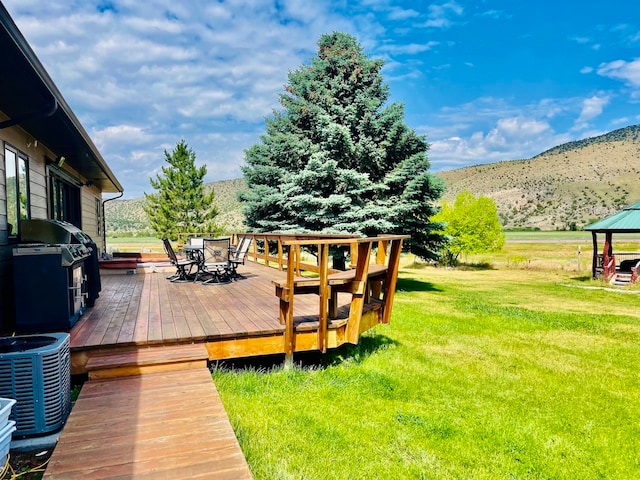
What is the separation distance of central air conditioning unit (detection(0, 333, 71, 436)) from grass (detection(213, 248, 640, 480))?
4.09ft

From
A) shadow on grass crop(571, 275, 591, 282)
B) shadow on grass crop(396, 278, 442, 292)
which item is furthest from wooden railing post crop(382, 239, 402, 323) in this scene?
shadow on grass crop(571, 275, 591, 282)

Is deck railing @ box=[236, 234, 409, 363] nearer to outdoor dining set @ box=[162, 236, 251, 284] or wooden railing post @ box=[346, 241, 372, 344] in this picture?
wooden railing post @ box=[346, 241, 372, 344]

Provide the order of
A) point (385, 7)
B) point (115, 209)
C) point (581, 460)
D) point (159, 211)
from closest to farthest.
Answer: point (581, 460)
point (385, 7)
point (159, 211)
point (115, 209)

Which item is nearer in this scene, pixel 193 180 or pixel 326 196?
pixel 326 196

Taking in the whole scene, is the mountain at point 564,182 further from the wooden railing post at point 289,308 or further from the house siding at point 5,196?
the house siding at point 5,196

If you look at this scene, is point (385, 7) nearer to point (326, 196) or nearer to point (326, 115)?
point (326, 115)

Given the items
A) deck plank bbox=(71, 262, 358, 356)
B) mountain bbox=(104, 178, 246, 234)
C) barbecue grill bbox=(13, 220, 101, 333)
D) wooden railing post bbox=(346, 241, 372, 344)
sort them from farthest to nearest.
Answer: mountain bbox=(104, 178, 246, 234)
wooden railing post bbox=(346, 241, 372, 344)
deck plank bbox=(71, 262, 358, 356)
barbecue grill bbox=(13, 220, 101, 333)

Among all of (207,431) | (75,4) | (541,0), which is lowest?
(207,431)

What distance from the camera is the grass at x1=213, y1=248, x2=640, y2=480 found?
283 centimetres

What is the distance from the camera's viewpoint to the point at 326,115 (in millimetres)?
11414

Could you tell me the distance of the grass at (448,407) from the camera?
9.29 feet

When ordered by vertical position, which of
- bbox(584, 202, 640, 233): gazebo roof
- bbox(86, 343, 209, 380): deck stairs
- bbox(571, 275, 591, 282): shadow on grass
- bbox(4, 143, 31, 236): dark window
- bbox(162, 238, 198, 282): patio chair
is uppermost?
bbox(4, 143, 31, 236): dark window

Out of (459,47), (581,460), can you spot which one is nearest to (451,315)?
(581,460)

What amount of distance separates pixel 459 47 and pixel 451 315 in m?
22.6
